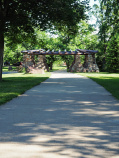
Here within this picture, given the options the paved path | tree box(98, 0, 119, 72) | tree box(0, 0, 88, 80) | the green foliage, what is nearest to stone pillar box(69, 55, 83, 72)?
tree box(98, 0, 119, 72)

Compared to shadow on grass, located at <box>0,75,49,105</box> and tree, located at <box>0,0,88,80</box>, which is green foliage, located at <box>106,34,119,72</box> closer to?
tree, located at <box>0,0,88,80</box>

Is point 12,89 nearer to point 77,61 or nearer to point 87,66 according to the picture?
point 77,61

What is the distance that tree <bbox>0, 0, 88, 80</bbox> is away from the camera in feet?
58.1

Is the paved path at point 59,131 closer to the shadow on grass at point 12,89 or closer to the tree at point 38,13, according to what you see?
the shadow on grass at point 12,89

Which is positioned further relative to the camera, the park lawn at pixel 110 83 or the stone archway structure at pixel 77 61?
the stone archway structure at pixel 77 61

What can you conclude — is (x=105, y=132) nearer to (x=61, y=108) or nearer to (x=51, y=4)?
(x=61, y=108)

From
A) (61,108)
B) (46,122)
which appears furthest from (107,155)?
(61,108)

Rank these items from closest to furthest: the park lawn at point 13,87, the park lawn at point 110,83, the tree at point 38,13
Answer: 1. the park lawn at point 13,87
2. the park lawn at point 110,83
3. the tree at point 38,13

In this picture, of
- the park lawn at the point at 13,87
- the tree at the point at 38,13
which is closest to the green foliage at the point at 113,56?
the tree at the point at 38,13

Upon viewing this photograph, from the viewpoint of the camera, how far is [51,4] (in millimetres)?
17688

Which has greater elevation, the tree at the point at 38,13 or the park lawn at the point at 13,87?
the tree at the point at 38,13

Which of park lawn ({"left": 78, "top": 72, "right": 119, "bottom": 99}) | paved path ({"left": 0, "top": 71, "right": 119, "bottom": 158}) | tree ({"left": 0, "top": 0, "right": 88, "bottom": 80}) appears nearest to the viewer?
paved path ({"left": 0, "top": 71, "right": 119, "bottom": 158})

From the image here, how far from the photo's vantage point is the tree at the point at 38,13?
1770 cm

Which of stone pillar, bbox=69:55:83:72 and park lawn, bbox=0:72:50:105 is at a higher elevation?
stone pillar, bbox=69:55:83:72
